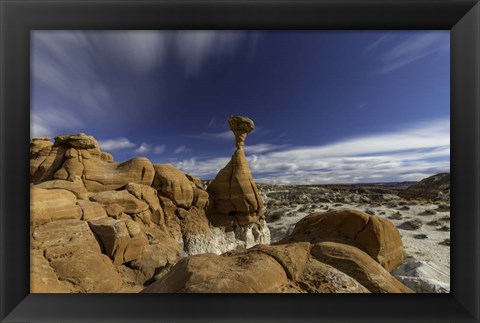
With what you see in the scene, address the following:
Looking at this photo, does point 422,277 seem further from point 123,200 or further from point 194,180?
point 194,180

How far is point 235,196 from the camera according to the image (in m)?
12.3

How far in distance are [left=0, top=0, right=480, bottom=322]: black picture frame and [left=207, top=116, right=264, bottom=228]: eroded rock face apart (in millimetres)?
10055

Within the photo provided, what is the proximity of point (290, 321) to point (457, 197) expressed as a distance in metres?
1.92

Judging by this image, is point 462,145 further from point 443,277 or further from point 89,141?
point 89,141

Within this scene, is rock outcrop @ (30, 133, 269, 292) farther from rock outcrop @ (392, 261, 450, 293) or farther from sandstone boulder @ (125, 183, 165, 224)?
rock outcrop @ (392, 261, 450, 293)

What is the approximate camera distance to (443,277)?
16.9 ft

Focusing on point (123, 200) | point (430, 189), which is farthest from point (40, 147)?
point (430, 189)

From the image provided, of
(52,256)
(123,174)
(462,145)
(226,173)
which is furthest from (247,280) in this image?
(226,173)

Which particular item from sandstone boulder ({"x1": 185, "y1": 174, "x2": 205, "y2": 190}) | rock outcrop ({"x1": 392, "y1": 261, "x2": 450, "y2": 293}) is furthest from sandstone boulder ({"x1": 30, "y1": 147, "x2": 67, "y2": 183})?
rock outcrop ({"x1": 392, "y1": 261, "x2": 450, "y2": 293})
